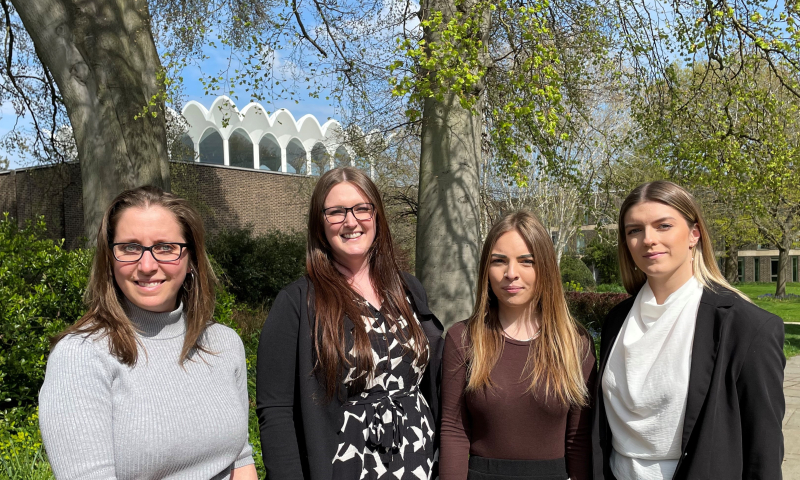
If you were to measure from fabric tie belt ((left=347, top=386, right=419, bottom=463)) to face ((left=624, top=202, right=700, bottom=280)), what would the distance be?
1.12m

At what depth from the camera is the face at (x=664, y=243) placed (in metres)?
2.35

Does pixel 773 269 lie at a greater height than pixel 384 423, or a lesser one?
lesser

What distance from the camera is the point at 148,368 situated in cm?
192

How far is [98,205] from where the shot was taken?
583 cm

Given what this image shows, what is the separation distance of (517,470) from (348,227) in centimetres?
118

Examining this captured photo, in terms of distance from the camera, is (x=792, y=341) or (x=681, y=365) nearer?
(x=681, y=365)

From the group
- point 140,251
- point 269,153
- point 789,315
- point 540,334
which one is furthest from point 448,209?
point 269,153

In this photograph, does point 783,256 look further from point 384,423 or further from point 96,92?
point 384,423

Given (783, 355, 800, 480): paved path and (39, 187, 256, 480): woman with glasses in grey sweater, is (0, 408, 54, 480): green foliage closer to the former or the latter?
(39, 187, 256, 480): woman with glasses in grey sweater

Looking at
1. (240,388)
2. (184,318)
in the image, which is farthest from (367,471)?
(184,318)

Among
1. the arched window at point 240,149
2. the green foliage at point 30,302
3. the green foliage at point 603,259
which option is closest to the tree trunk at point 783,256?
the green foliage at point 603,259

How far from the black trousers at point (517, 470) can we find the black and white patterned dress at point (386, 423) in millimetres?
200

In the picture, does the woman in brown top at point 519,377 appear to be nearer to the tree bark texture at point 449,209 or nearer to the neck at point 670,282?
the neck at point 670,282

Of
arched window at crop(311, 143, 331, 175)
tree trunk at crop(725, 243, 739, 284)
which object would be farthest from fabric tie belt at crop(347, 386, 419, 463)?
tree trunk at crop(725, 243, 739, 284)
